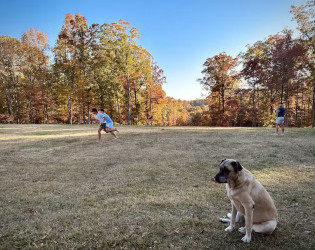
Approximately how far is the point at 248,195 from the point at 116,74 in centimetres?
3179

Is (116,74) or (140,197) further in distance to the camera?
(116,74)

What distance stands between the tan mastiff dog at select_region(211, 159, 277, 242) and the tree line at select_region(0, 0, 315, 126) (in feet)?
91.8

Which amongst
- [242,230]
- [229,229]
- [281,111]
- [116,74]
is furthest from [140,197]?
[116,74]

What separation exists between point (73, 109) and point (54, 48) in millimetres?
14421

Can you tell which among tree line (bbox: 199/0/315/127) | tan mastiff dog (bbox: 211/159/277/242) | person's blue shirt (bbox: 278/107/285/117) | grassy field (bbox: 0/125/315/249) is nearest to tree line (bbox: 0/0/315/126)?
tree line (bbox: 199/0/315/127)

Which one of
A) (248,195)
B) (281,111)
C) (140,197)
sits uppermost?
(281,111)

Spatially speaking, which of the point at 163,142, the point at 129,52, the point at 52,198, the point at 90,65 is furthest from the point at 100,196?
the point at 90,65

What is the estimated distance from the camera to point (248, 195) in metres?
3.13

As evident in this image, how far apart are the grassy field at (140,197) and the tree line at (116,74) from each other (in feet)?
71.7

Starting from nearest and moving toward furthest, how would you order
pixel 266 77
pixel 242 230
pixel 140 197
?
pixel 242 230, pixel 140 197, pixel 266 77

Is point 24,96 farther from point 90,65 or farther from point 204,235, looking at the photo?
point 204,235

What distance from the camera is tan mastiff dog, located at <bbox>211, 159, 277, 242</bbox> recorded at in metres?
3.19

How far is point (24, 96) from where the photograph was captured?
3422 centimetres

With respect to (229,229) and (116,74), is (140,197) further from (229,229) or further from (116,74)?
(116,74)
